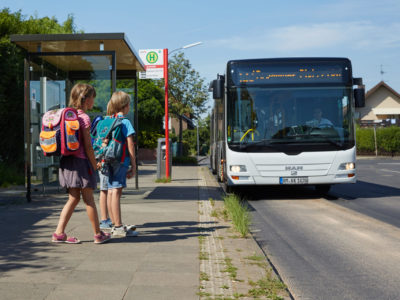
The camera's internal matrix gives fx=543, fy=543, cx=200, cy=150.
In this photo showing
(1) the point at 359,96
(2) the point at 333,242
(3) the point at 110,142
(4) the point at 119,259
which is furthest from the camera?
(1) the point at 359,96

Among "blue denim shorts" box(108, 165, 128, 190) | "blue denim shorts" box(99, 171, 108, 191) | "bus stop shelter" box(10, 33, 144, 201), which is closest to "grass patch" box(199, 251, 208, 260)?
"blue denim shorts" box(108, 165, 128, 190)

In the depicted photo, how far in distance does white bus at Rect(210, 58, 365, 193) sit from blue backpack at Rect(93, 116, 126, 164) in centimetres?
566

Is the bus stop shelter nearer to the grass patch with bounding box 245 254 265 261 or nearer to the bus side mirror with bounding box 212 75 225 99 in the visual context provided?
the bus side mirror with bounding box 212 75 225 99

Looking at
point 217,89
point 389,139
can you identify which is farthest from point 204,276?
point 389,139

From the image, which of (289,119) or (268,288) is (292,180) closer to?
(289,119)

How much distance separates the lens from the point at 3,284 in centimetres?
429

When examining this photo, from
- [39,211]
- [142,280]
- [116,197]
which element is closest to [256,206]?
[39,211]

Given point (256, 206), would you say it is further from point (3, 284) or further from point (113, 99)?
point (3, 284)

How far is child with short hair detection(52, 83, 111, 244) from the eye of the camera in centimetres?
595

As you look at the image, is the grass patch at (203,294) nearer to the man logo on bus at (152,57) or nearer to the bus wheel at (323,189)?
the bus wheel at (323,189)

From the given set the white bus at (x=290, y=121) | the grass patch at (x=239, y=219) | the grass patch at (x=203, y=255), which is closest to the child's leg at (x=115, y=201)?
the grass patch at (x=203, y=255)

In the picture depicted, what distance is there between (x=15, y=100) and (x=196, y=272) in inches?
526

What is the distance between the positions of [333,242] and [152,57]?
1209 centimetres

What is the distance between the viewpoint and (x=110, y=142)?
6.44 meters
